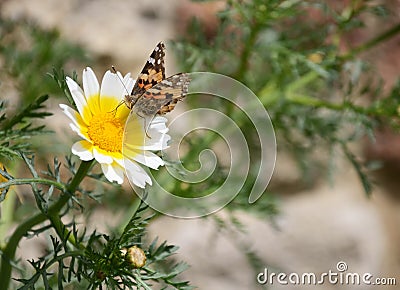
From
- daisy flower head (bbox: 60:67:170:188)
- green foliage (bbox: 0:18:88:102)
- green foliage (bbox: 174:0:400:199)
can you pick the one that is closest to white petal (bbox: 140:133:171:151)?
daisy flower head (bbox: 60:67:170:188)

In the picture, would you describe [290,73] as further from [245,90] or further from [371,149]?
[371,149]

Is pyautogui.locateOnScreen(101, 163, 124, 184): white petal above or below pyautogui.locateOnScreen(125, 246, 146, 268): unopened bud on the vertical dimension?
above

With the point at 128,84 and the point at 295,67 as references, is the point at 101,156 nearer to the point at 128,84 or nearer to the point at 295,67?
the point at 128,84

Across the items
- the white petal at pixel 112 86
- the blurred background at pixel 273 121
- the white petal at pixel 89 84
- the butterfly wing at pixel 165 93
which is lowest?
the butterfly wing at pixel 165 93

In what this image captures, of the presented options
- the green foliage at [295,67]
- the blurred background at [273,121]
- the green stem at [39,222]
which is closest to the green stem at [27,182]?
the green stem at [39,222]

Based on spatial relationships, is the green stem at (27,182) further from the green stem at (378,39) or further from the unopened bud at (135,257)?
the green stem at (378,39)

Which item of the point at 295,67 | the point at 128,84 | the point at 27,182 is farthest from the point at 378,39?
the point at 27,182

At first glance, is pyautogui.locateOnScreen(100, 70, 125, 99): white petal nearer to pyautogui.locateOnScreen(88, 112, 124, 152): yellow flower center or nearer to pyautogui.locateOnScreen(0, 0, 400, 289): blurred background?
pyautogui.locateOnScreen(88, 112, 124, 152): yellow flower center
